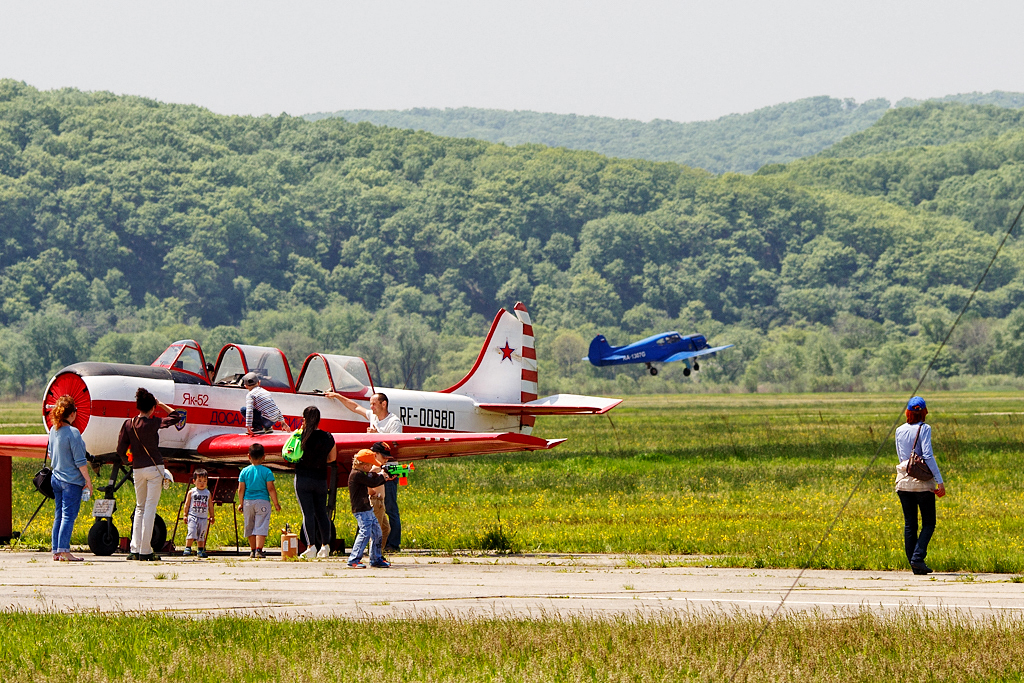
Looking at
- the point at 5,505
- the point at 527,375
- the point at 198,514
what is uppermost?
the point at 527,375

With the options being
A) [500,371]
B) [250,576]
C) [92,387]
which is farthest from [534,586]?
[500,371]

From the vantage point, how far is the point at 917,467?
12.9 metres

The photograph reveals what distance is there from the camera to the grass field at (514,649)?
747 centimetres

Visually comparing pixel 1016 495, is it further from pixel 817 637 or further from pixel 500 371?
pixel 817 637

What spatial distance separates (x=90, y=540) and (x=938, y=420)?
44.3 m

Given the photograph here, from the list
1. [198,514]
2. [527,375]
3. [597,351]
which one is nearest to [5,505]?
[198,514]

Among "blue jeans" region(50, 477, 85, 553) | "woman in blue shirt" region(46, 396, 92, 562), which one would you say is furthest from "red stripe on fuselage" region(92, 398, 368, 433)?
"blue jeans" region(50, 477, 85, 553)

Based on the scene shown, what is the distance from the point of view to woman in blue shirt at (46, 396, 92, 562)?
14.2 m

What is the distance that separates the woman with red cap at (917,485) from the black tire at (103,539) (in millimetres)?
9604

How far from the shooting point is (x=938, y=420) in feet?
174

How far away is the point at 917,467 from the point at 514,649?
642cm

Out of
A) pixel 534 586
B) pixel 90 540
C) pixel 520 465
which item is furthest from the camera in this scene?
pixel 520 465

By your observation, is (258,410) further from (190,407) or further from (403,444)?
(403,444)

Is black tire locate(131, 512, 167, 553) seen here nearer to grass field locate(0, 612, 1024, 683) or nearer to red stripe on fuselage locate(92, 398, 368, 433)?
red stripe on fuselage locate(92, 398, 368, 433)
